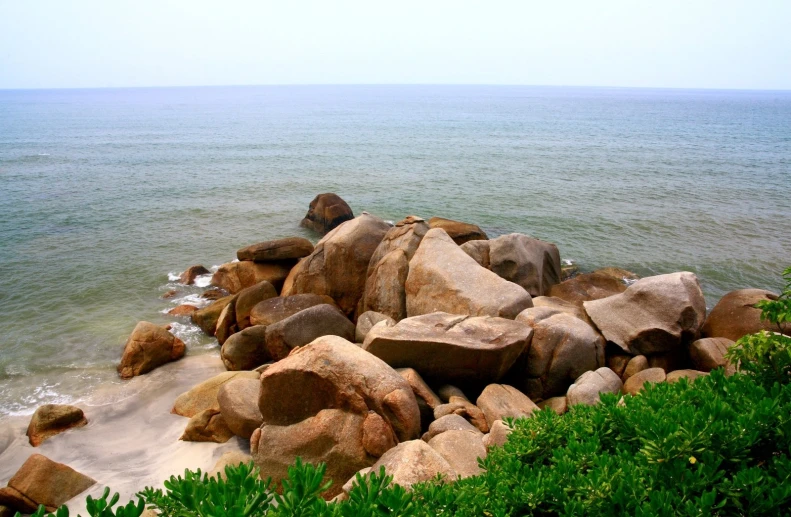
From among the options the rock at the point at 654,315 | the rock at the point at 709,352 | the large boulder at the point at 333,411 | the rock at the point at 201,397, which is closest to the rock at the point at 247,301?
the rock at the point at 201,397

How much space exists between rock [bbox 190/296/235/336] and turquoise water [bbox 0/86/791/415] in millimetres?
623

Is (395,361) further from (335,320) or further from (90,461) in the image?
(90,461)

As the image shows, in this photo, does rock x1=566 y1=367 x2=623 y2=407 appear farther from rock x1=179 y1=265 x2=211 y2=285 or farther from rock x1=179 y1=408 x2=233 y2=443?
rock x1=179 y1=265 x2=211 y2=285

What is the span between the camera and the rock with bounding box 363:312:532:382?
37.1ft

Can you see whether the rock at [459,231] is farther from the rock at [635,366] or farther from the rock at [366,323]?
the rock at [635,366]

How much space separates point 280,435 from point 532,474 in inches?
230

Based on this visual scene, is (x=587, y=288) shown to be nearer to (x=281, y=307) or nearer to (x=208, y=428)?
(x=281, y=307)

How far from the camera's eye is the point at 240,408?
37.3 ft

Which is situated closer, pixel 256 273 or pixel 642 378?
pixel 642 378

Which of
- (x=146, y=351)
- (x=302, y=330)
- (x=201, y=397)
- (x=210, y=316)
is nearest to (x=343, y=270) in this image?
(x=302, y=330)

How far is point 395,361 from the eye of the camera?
11492mm

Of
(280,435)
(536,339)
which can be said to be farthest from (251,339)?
(536,339)

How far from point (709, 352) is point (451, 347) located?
234 inches

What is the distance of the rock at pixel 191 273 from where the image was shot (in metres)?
22.7
